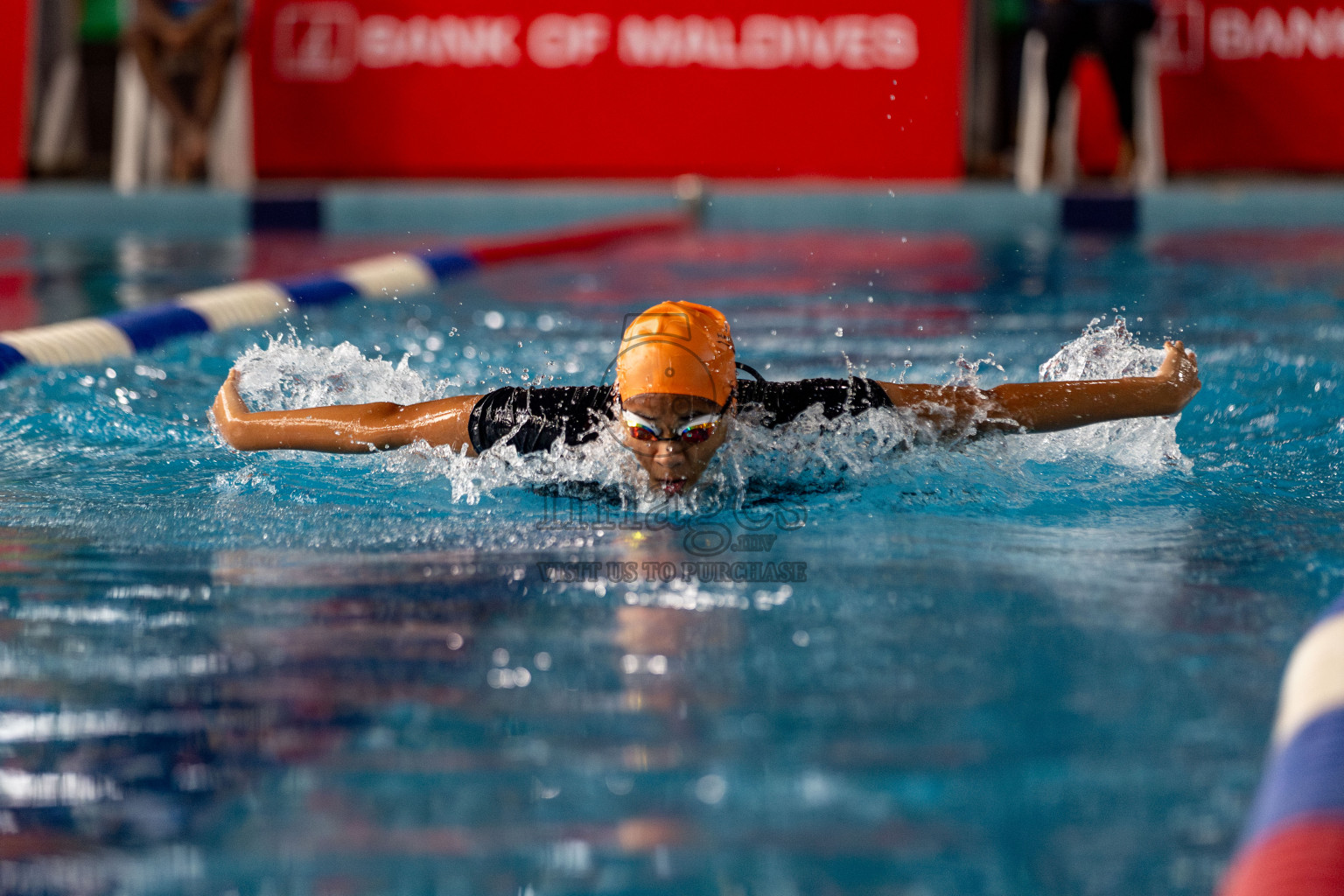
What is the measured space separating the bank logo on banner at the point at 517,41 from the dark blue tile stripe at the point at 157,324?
13.8 ft

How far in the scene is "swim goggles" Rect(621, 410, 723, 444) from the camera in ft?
7.43

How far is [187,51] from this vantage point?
302 inches

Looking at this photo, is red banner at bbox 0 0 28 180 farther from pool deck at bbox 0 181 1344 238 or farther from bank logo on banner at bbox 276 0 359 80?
bank logo on banner at bbox 276 0 359 80

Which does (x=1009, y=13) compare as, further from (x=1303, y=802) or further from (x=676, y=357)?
(x=1303, y=802)

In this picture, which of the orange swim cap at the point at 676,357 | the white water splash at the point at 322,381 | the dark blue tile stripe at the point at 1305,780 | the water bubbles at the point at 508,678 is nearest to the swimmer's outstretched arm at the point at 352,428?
the orange swim cap at the point at 676,357

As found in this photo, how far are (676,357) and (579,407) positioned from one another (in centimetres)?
30

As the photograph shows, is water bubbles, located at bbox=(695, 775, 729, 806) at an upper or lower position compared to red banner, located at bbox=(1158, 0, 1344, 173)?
lower

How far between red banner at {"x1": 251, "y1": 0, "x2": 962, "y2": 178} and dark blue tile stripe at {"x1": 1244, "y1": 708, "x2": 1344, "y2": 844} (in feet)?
22.5

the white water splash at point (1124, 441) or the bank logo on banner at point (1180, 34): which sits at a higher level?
the bank logo on banner at point (1180, 34)

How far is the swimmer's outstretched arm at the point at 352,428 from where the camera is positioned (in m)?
2.61

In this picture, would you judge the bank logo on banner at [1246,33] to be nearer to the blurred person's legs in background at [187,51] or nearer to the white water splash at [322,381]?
the blurred person's legs in background at [187,51]

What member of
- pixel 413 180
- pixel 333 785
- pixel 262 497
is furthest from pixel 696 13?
pixel 333 785

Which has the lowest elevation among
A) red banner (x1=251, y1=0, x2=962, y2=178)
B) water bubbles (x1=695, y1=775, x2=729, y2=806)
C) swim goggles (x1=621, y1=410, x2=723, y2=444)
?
water bubbles (x1=695, y1=775, x2=729, y2=806)

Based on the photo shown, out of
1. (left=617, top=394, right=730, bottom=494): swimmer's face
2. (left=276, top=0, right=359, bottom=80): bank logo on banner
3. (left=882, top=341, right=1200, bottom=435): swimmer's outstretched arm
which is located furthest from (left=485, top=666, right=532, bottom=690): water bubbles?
(left=276, top=0, right=359, bottom=80): bank logo on banner
